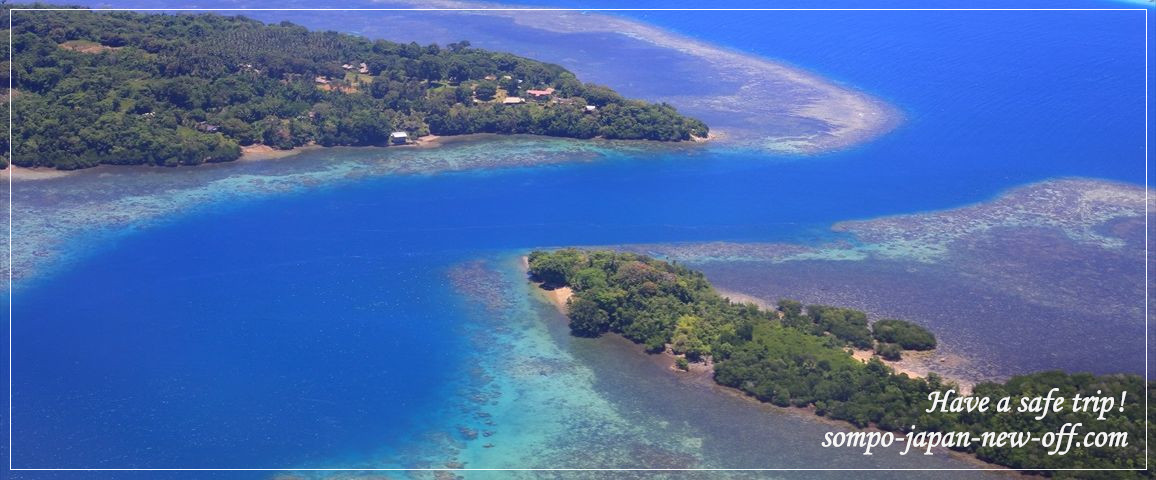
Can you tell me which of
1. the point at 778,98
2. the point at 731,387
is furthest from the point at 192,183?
the point at 778,98

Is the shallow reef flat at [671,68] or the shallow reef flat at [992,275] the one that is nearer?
the shallow reef flat at [992,275]

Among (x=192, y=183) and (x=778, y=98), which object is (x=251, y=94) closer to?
(x=192, y=183)

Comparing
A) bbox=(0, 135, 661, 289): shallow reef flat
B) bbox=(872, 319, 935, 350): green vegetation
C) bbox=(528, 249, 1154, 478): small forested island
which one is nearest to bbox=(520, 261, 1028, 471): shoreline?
bbox=(528, 249, 1154, 478): small forested island

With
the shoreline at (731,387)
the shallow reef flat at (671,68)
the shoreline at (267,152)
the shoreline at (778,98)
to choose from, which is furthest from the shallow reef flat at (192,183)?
the shoreline at (731,387)

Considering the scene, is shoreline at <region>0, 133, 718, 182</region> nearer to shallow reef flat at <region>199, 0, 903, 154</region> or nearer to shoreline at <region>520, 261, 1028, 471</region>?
shallow reef flat at <region>199, 0, 903, 154</region>

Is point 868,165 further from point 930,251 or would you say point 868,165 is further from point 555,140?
point 555,140

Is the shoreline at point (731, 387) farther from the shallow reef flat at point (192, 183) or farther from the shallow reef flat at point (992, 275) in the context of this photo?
the shallow reef flat at point (192, 183)
